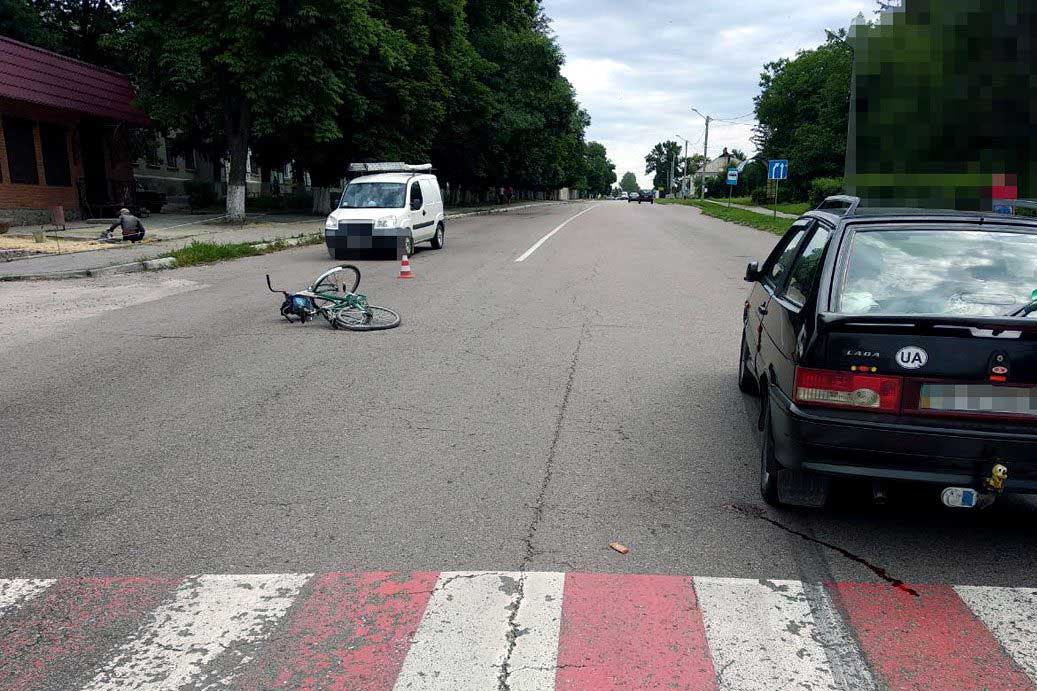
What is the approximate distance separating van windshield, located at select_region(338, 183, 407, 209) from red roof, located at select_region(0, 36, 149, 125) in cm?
1124

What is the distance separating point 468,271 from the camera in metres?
15.9

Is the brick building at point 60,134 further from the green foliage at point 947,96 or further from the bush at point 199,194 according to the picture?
the green foliage at point 947,96

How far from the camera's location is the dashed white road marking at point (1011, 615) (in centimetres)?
315

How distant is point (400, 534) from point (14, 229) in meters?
24.8

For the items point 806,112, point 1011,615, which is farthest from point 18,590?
point 806,112

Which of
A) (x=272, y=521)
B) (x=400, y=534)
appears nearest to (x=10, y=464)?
(x=272, y=521)

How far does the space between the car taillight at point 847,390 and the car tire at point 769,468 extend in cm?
40

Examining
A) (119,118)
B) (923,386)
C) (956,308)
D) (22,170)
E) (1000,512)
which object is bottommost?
(1000,512)

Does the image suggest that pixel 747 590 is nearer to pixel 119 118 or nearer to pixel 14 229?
pixel 14 229

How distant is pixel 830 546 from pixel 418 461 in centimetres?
251

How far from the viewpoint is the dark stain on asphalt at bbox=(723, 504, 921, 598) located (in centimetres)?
367

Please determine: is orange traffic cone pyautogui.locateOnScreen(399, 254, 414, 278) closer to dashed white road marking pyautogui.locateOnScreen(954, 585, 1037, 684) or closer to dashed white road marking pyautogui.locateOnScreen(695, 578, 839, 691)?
dashed white road marking pyautogui.locateOnScreen(695, 578, 839, 691)

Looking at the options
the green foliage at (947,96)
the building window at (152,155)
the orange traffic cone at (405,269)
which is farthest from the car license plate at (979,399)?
the building window at (152,155)

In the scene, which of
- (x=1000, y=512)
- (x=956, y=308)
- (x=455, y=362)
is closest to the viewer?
(x=956, y=308)
